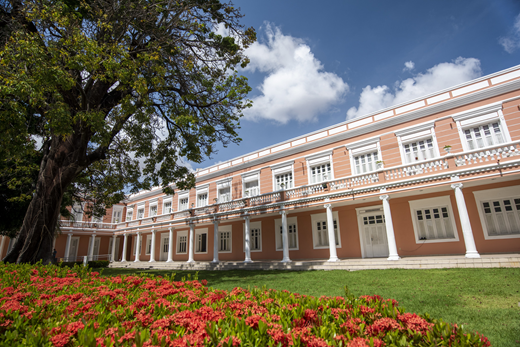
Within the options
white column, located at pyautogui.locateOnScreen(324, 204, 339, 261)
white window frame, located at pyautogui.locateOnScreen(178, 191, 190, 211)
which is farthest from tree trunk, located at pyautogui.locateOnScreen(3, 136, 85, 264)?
white window frame, located at pyautogui.locateOnScreen(178, 191, 190, 211)

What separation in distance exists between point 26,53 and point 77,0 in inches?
100

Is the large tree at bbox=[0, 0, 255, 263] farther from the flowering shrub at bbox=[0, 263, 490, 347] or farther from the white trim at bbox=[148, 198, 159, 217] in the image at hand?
A: the white trim at bbox=[148, 198, 159, 217]

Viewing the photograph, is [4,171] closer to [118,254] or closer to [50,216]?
[50,216]

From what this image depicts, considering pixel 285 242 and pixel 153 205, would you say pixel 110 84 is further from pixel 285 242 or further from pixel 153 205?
pixel 153 205

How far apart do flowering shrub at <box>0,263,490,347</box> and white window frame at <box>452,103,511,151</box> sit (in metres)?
12.0

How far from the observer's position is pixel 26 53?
220 inches

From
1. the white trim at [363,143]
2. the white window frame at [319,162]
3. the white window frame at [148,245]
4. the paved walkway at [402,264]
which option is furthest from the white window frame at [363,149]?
the white window frame at [148,245]

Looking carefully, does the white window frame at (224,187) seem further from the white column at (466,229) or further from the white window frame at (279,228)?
the white column at (466,229)

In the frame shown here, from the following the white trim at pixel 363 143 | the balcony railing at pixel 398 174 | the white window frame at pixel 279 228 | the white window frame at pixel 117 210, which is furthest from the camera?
the white window frame at pixel 117 210

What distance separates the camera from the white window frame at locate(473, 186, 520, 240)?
34.8 feet

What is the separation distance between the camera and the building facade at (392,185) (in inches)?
421

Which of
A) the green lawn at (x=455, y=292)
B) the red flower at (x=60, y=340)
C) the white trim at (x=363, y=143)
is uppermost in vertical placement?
the white trim at (x=363, y=143)

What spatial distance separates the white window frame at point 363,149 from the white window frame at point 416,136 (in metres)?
1.00

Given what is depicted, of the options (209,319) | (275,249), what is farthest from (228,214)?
(209,319)
